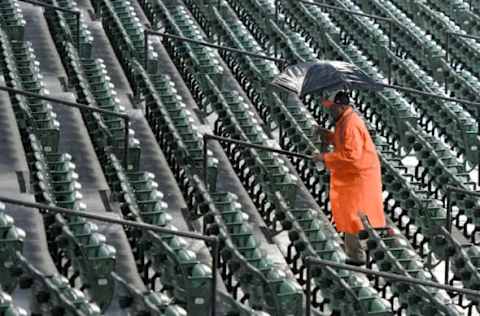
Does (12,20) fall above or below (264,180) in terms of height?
above

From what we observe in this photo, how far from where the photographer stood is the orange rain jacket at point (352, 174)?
9688mm

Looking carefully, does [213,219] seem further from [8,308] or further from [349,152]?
[8,308]

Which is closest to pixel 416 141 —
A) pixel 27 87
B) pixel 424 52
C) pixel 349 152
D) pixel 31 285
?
pixel 349 152

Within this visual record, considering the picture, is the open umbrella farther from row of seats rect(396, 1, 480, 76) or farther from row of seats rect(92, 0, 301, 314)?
row of seats rect(396, 1, 480, 76)

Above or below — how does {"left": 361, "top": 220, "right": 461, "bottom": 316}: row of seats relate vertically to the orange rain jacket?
below

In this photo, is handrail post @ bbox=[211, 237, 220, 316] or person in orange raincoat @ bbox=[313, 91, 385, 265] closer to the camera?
handrail post @ bbox=[211, 237, 220, 316]

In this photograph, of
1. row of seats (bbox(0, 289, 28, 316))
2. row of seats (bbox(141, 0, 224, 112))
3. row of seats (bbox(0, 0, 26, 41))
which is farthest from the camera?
row of seats (bbox(0, 0, 26, 41))

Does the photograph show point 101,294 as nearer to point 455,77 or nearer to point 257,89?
point 257,89

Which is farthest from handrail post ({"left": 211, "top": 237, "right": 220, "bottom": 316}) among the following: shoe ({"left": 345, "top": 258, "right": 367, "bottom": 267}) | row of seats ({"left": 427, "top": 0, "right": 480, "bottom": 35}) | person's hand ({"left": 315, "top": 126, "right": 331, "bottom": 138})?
row of seats ({"left": 427, "top": 0, "right": 480, "bottom": 35})

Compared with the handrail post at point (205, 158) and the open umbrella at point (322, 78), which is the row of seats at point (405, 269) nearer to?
the open umbrella at point (322, 78)

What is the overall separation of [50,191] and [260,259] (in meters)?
1.72

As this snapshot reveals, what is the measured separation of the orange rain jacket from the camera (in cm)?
969

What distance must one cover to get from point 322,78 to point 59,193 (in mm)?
1982

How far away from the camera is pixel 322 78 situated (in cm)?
1005
